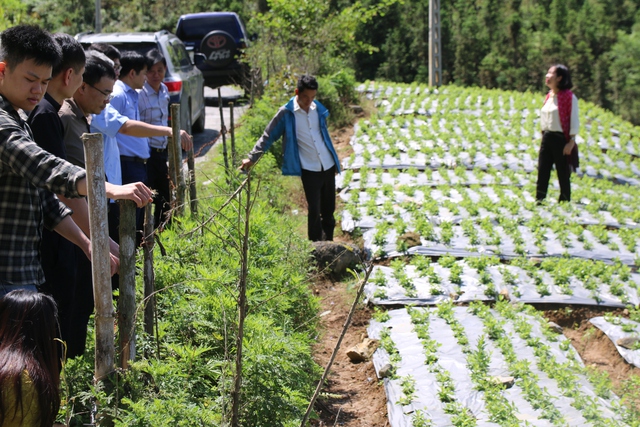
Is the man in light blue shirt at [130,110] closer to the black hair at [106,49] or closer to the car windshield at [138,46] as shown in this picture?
the black hair at [106,49]

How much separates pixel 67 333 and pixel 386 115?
33.8ft

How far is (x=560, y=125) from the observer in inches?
320

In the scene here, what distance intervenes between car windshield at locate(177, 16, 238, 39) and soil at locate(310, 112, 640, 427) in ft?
38.2

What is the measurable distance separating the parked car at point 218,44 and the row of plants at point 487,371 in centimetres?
951

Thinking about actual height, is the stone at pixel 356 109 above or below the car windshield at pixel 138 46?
below

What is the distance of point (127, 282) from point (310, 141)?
13.2 feet

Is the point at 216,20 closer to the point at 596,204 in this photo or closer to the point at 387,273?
the point at 596,204

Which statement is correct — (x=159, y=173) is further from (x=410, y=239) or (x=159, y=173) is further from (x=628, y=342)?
(x=628, y=342)

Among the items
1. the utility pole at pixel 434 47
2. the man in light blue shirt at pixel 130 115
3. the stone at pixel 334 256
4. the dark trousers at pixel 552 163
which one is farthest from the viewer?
the utility pole at pixel 434 47

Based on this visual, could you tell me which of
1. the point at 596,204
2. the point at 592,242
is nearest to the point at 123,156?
the point at 592,242

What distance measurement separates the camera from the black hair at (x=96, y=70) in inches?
143

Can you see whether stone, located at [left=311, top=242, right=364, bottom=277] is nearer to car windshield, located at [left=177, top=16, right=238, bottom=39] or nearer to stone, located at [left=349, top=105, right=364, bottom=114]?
stone, located at [left=349, top=105, right=364, bottom=114]

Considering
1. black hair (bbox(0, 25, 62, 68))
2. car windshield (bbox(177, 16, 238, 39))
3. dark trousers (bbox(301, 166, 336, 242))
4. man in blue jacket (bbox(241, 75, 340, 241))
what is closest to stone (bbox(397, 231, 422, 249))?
dark trousers (bbox(301, 166, 336, 242))

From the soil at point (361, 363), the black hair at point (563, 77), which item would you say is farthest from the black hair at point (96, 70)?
the black hair at point (563, 77)
